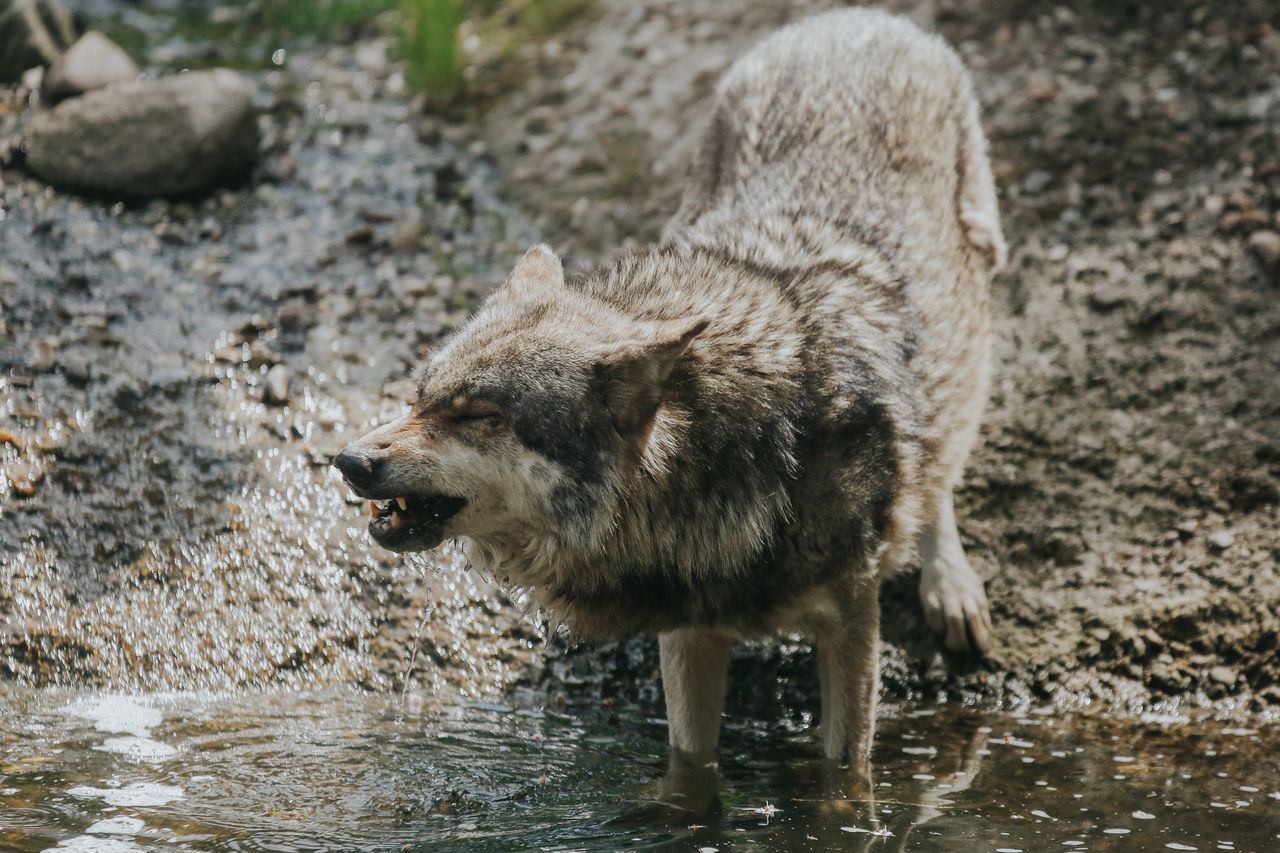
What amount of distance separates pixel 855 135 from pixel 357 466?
2654 mm

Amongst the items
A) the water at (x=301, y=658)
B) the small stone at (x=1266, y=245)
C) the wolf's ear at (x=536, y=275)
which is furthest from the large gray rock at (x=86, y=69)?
the small stone at (x=1266, y=245)

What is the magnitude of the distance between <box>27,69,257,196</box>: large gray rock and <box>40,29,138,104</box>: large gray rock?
243 millimetres

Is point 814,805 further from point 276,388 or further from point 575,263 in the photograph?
point 575,263

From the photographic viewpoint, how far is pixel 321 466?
19.1 feet

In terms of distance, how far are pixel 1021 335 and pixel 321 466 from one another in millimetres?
3346

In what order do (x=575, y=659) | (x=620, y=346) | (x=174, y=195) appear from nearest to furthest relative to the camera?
1. (x=620, y=346)
2. (x=575, y=659)
3. (x=174, y=195)

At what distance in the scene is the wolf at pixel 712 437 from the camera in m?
3.91

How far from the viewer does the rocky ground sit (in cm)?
512

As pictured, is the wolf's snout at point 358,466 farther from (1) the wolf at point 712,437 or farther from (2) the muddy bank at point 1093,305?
(2) the muddy bank at point 1093,305

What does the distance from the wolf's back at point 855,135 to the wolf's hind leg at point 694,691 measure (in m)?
1.70

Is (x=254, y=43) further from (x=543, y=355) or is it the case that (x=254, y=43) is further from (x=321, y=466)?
(x=543, y=355)

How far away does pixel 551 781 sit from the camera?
14.2 feet

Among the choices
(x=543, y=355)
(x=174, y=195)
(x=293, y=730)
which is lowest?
(x=293, y=730)

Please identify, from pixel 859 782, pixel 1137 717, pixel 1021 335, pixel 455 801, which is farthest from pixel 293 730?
pixel 1021 335
